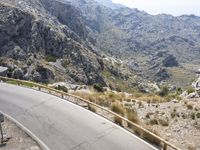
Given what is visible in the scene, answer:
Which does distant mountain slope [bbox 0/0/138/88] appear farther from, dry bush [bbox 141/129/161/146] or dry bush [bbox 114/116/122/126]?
dry bush [bbox 141/129/161/146]

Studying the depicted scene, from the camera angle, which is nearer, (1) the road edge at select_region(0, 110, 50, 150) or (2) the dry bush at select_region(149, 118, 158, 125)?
(1) the road edge at select_region(0, 110, 50, 150)

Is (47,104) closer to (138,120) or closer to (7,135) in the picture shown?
(7,135)

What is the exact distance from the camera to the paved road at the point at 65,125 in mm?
16781

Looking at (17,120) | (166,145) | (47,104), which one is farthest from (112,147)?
(47,104)

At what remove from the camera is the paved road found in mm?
16781

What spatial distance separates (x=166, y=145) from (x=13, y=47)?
109 metres

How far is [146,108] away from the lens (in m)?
24.7

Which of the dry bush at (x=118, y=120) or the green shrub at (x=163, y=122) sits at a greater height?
the green shrub at (x=163, y=122)

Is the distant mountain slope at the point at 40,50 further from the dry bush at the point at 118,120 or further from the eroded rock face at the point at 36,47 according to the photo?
the dry bush at the point at 118,120

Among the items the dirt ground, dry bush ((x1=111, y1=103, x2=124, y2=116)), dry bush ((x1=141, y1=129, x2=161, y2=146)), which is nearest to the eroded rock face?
dry bush ((x1=111, y1=103, x2=124, y2=116))

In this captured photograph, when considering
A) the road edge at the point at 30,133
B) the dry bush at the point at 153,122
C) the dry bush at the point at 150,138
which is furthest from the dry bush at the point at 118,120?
the road edge at the point at 30,133

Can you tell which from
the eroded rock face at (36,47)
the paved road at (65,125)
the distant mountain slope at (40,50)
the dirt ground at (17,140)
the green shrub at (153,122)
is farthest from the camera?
the eroded rock face at (36,47)

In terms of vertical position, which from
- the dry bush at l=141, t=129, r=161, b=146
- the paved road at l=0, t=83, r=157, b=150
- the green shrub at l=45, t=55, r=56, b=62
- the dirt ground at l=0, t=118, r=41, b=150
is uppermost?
the dry bush at l=141, t=129, r=161, b=146

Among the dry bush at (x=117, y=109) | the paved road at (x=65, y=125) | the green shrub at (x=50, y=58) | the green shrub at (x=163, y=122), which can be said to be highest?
the green shrub at (x=163, y=122)
